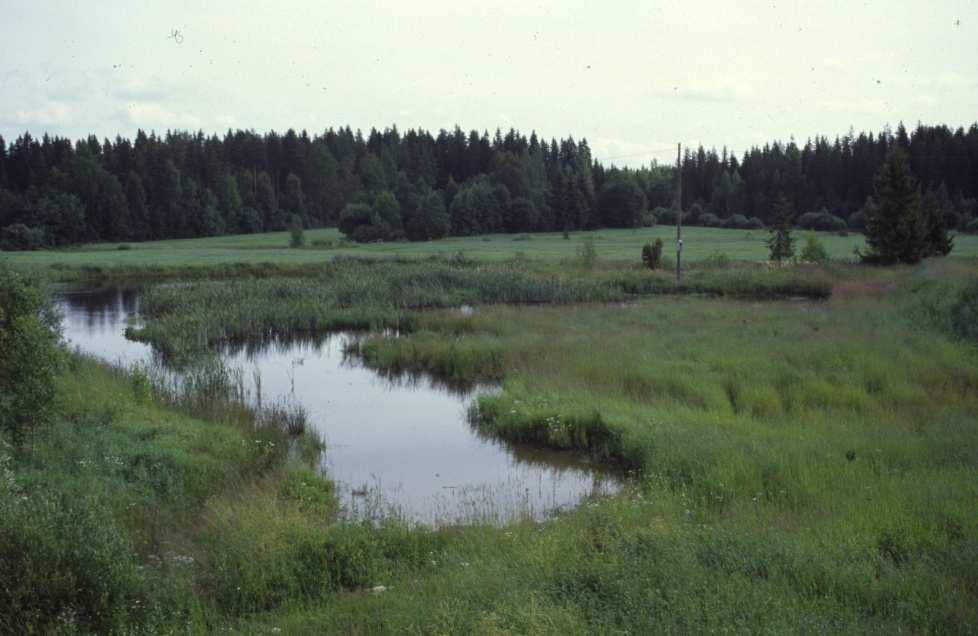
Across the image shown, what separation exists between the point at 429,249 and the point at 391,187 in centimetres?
3806

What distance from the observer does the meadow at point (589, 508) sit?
7133 millimetres

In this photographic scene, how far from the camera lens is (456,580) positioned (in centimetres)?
798

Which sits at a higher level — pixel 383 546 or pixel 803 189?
pixel 803 189

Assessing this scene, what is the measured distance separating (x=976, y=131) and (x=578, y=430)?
105 metres

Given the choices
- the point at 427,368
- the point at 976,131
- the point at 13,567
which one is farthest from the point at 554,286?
the point at 976,131

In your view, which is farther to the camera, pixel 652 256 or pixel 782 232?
pixel 782 232

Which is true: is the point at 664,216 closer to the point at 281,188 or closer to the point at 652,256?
the point at 281,188

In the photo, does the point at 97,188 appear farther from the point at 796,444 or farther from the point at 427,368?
the point at 796,444

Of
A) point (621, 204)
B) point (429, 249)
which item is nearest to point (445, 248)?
point (429, 249)

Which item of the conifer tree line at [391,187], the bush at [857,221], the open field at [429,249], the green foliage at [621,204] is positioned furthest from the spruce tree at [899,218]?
the green foliage at [621,204]

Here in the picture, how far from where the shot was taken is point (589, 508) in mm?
10305

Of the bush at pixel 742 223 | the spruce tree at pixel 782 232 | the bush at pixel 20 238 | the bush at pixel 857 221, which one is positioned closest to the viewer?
the spruce tree at pixel 782 232

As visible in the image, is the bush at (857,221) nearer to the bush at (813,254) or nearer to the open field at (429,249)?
the open field at (429,249)

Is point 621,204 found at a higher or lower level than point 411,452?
higher
